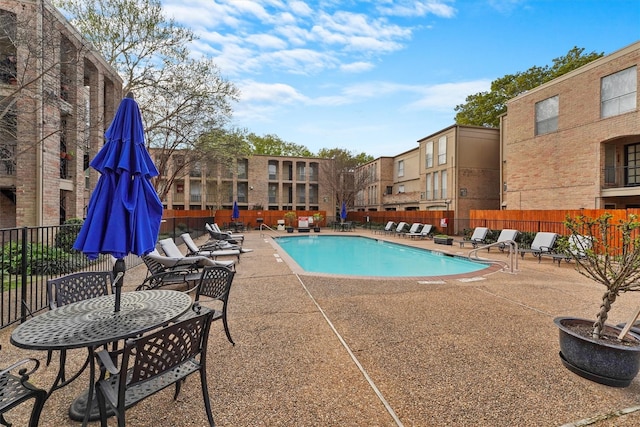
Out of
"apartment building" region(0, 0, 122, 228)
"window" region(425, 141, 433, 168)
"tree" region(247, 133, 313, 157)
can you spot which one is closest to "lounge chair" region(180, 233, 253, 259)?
"apartment building" region(0, 0, 122, 228)

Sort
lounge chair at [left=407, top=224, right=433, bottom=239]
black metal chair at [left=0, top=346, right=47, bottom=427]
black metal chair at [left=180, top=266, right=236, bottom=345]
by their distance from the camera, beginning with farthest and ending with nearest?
lounge chair at [left=407, top=224, right=433, bottom=239] → black metal chair at [left=180, top=266, right=236, bottom=345] → black metal chair at [left=0, top=346, right=47, bottom=427]

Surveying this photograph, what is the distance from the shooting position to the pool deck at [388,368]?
2.33 meters

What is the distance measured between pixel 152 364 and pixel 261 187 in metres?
33.2

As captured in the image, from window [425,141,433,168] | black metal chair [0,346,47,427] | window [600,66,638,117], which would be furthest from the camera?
window [425,141,433,168]

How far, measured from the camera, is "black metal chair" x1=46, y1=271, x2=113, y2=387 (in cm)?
295

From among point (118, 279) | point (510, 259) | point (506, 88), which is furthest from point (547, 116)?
point (118, 279)

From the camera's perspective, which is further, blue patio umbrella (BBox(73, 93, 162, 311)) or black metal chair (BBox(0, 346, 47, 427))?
blue patio umbrella (BBox(73, 93, 162, 311))

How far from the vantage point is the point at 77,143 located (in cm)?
1072

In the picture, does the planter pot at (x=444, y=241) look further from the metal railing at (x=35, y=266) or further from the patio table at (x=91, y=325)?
the patio table at (x=91, y=325)

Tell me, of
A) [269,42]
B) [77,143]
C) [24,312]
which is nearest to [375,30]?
[269,42]

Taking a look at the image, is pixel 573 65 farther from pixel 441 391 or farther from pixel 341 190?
pixel 441 391

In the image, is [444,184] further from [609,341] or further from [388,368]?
[388,368]

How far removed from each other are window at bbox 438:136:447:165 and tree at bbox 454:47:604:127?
5.94 meters

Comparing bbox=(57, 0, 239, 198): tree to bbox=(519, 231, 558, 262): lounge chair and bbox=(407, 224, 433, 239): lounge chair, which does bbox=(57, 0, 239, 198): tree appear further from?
bbox=(519, 231, 558, 262): lounge chair
